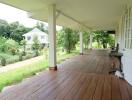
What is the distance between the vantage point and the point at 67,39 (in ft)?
63.4

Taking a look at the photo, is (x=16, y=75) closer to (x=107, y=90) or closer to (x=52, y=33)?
(x=52, y=33)

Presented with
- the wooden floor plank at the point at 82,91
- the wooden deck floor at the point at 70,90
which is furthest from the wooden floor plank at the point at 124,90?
the wooden floor plank at the point at 82,91

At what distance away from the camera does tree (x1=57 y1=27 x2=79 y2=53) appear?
1925 cm

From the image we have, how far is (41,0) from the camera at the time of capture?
6457 millimetres

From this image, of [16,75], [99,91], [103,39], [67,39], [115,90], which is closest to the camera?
[99,91]

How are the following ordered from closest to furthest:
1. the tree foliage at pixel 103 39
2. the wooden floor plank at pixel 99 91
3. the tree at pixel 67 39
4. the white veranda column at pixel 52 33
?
the wooden floor plank at pixel 99 91 < the white veranda column at pixel 52 33 < the tree at pixel 67 39 < the tree foliage at pixel 103 39

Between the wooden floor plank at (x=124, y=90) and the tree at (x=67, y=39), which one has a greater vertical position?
the tree at (x=67, y=39)

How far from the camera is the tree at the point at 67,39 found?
63.2ft

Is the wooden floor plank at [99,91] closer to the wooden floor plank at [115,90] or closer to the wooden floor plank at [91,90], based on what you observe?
the wooden floor plank at [91,90]

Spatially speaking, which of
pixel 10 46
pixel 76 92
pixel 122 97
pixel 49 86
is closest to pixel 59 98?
pixel 76 92

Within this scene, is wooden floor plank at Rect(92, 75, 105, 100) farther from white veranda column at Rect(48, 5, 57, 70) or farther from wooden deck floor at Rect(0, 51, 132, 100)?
white veranda column at Rect(48, 5, 57, 70)

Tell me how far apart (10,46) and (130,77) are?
586 inches

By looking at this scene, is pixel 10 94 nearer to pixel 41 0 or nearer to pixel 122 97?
pixel 122 97

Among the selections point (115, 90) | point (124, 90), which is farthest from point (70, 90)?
point (124, 90)
